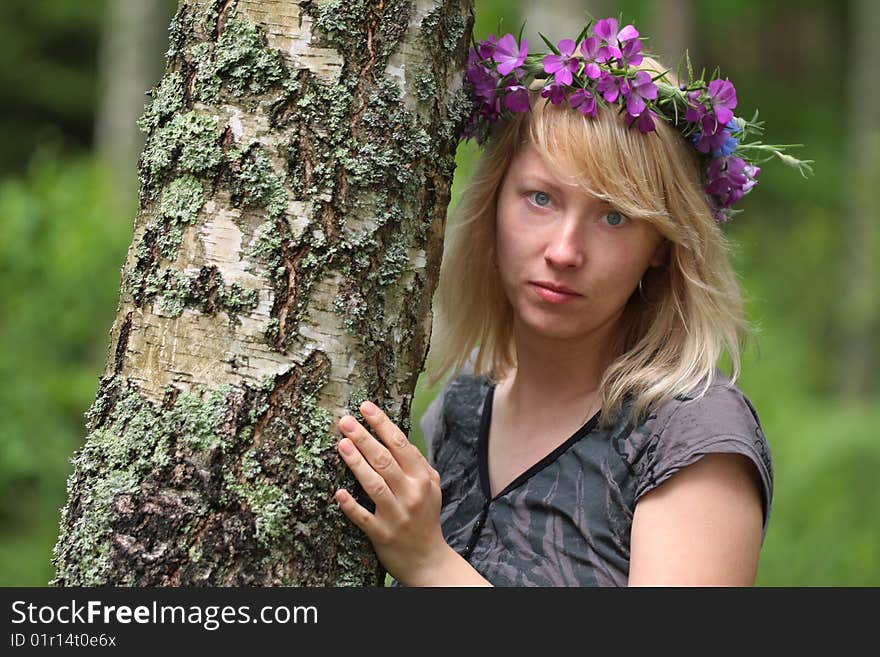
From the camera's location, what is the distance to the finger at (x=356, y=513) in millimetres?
1742

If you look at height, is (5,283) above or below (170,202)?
above

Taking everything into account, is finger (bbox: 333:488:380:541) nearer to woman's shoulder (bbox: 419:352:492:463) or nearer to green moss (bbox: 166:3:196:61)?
woman's shoulder (bbox: 419:352:492:463)

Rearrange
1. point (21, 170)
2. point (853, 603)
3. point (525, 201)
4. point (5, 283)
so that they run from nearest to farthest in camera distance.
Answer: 1. point (853, 603)
2. point (525, 201)
3. point (5, 283)
4. point (21, 170)

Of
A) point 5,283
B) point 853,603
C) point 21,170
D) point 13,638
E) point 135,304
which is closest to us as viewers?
point 13,638

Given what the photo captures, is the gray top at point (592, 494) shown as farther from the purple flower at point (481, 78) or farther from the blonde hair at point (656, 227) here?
the purple flower at point (481, 78)

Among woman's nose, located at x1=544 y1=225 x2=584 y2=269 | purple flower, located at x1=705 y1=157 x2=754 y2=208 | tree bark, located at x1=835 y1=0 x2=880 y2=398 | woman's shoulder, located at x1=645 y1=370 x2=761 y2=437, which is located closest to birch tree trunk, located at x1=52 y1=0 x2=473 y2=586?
woman's nose, located at x1=544 y1=225 x2=584 y2=269

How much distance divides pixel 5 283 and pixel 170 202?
3.53 meters

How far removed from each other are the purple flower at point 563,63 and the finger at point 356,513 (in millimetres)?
897

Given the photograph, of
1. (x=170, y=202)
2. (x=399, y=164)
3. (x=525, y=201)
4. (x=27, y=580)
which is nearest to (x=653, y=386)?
(x=525, y=201)

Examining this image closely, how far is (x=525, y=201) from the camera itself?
2.05m

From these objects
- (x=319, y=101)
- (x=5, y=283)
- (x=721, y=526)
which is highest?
(x=5, y=283)

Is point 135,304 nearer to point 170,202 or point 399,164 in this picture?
point 170,202

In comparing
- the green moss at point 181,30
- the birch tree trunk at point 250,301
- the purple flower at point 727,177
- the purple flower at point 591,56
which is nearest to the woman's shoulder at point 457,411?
the birch tree trunk at point 250,301

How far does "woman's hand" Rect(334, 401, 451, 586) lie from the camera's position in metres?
1.75
